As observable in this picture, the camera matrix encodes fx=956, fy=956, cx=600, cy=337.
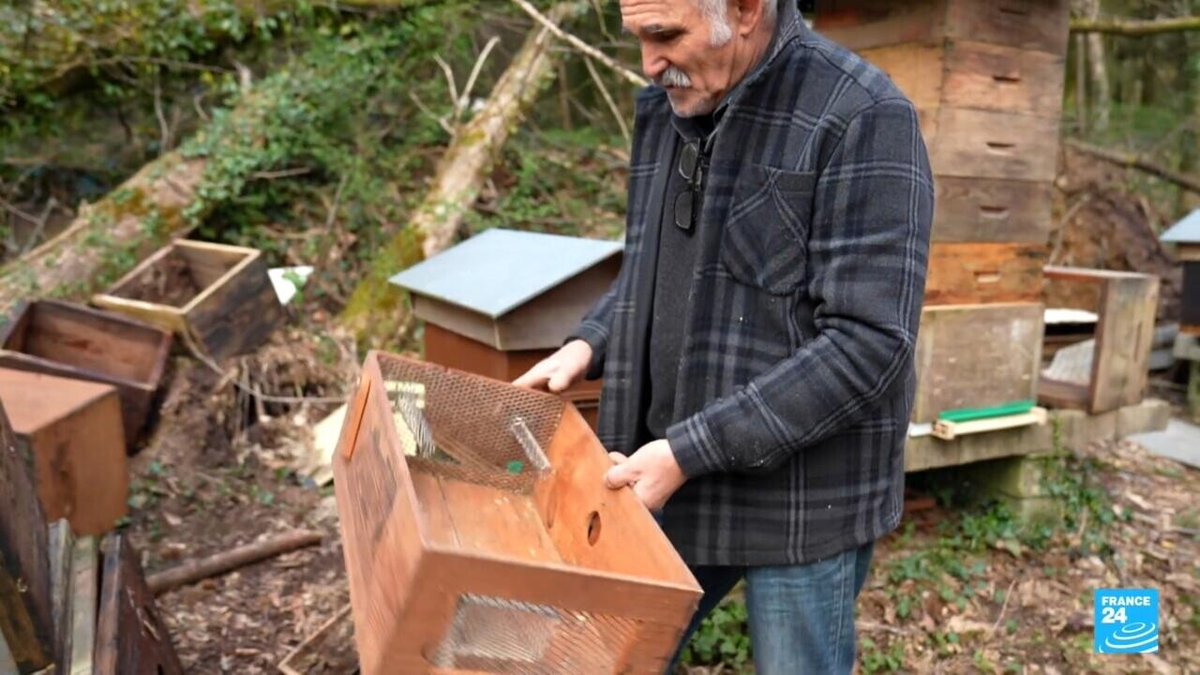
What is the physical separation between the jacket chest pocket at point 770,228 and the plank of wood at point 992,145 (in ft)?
6.64

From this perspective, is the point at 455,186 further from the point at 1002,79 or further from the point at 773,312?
the point at 773,312

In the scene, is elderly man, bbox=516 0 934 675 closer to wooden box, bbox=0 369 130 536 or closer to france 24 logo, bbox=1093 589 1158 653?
france 24 logo, bbox=1093 589 1158 653

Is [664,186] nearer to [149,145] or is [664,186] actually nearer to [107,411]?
[107,411]

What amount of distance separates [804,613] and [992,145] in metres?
2.44

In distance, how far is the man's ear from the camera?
163 cm

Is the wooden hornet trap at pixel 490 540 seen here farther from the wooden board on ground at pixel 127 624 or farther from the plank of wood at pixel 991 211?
the plank of wood at pixel 991 211

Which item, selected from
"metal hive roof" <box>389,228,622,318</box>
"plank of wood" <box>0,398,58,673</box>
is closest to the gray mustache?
"plank of wood" <box>0,398,58,673</box>

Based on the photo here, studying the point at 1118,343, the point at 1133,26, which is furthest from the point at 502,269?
the point at 1133,26

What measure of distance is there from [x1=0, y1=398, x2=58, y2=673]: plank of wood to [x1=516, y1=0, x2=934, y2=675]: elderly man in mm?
1265

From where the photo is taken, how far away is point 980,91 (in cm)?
350

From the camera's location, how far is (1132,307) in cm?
421

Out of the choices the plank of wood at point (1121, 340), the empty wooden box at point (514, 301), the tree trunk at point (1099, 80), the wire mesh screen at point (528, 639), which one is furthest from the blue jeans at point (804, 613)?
the tree trunk at point (1099, 80)

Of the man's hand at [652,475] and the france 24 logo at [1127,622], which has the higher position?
the man's hand at [652,475]

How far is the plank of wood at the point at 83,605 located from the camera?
2.20 m
